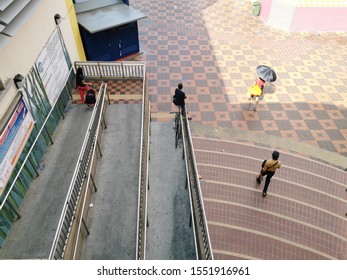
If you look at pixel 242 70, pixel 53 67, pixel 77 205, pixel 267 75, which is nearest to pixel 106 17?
pixel 53 67

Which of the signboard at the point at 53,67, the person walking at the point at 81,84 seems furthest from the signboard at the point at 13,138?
the person walking at the point at 81,84

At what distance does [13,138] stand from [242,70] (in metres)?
10.3

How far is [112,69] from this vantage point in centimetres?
1098

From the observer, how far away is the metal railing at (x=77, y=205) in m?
4.86

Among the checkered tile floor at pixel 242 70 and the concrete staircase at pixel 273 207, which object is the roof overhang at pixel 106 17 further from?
the concrete staircase at pixel 273 207

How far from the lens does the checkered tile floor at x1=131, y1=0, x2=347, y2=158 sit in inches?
416

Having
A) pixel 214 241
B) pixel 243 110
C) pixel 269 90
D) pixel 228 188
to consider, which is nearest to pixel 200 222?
pixel 214 241

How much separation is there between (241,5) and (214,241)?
17.2 metres

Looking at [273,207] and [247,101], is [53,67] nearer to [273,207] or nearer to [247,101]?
[247,101]

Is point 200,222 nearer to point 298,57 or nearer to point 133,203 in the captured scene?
point 133,203

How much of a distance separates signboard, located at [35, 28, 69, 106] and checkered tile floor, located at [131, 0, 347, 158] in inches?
142

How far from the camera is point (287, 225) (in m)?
7.04

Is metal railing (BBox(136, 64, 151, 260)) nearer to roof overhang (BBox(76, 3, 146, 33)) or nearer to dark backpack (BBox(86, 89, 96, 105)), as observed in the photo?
dark backpack (BBox(86, 89, 96, 105))

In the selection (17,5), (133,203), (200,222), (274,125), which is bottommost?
(274,125)
